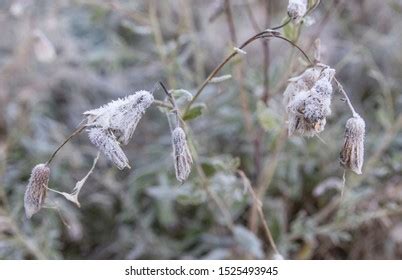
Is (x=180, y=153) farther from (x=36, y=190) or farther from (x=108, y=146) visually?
(x=36, y=190)

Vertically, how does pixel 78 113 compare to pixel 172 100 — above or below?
below

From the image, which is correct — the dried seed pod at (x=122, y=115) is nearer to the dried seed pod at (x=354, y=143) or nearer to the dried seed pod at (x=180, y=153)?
the dried seed pod at (x=180, y=153)

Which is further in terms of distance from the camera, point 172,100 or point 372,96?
point 372,96

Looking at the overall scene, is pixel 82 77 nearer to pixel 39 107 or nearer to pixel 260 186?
pixel 39 107

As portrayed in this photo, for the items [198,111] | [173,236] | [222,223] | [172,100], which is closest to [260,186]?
[222,223]

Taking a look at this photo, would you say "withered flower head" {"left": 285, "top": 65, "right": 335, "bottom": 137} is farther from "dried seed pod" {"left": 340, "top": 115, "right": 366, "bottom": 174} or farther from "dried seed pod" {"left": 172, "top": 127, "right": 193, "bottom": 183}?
"dried seed pod" {"left": 172, "top": 127, "right": 193, "bottom": 183}

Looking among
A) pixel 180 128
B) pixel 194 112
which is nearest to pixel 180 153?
pixel 180 128

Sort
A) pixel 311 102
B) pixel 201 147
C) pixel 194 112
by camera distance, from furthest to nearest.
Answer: pixel 201 147 < pixel 194 112 < pixel 311 102

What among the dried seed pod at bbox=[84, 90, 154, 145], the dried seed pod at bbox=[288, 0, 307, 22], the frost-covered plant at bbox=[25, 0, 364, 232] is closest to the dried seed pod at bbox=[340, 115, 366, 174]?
the frost-covered plant at bbox=[25, 0, 364, 232]
